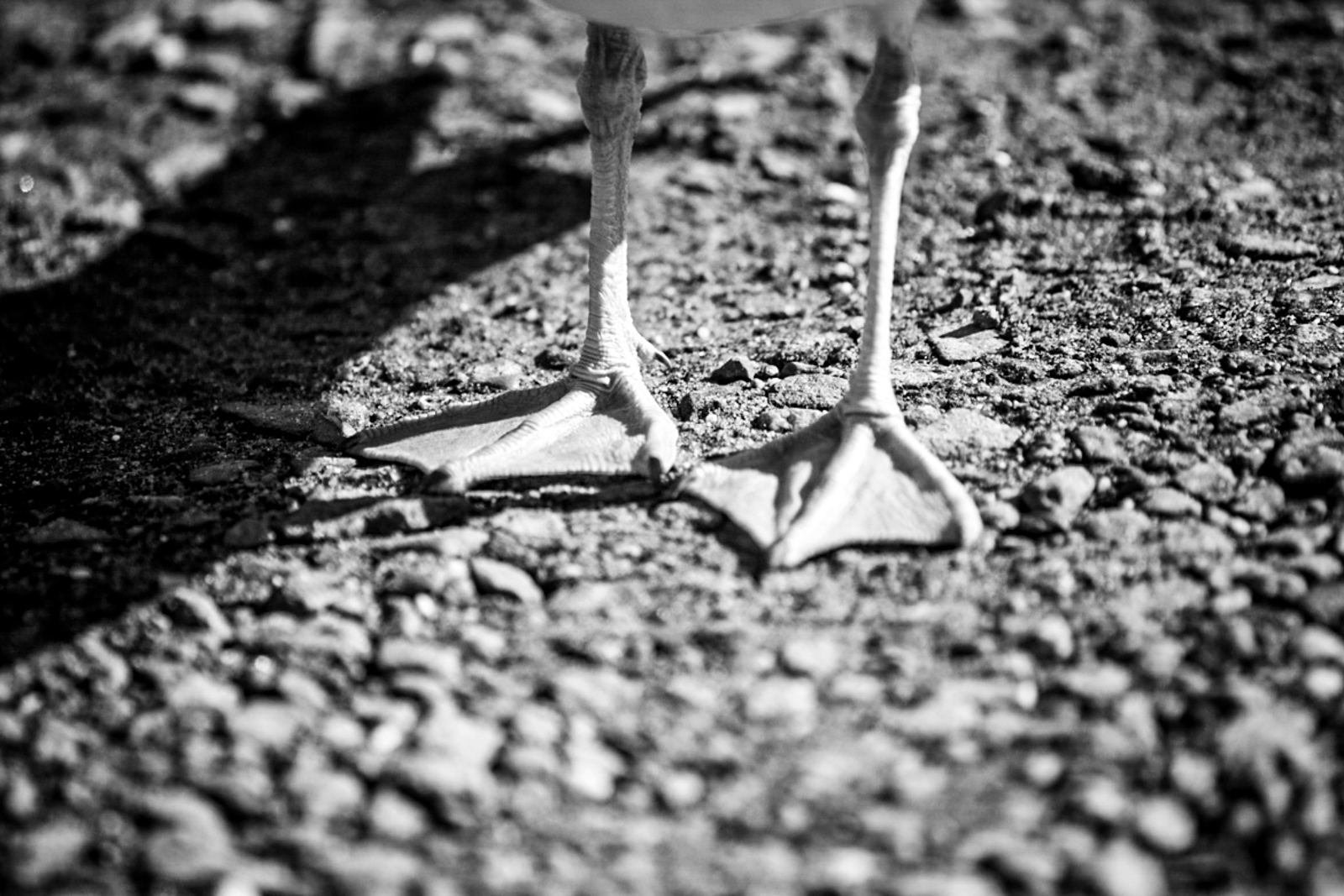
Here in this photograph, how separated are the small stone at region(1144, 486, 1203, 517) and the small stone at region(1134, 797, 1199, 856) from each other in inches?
35.5

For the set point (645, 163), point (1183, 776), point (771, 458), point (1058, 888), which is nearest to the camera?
point (1058, 888)

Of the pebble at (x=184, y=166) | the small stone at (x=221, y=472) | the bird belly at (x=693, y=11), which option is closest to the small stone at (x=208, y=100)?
the pebble at (x=184, y=166)

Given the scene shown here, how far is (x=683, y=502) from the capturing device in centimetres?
339

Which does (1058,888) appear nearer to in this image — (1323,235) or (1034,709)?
(1034,709)

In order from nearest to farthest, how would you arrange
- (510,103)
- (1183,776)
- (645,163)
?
(1183,776)
(645,163)
(510,103)

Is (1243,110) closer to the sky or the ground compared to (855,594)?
closer to the sky

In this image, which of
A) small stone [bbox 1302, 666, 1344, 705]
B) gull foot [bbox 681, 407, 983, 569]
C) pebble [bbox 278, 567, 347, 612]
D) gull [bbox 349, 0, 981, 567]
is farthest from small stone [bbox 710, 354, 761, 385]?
small stone [bbox 1302, 666, 1344, 705]

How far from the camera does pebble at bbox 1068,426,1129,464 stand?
3428mm

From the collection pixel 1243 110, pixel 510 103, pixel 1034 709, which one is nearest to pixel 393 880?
pixel 1034 709

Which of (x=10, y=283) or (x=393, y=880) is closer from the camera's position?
(x=393, y=880)

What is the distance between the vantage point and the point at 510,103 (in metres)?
5.96

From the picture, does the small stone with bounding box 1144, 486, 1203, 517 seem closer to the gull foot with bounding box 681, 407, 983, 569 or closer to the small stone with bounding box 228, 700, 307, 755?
the gull foot with bounding box 681, 407, 983, 569

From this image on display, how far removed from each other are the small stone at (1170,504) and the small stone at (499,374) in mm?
1760

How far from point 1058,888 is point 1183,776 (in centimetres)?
34
